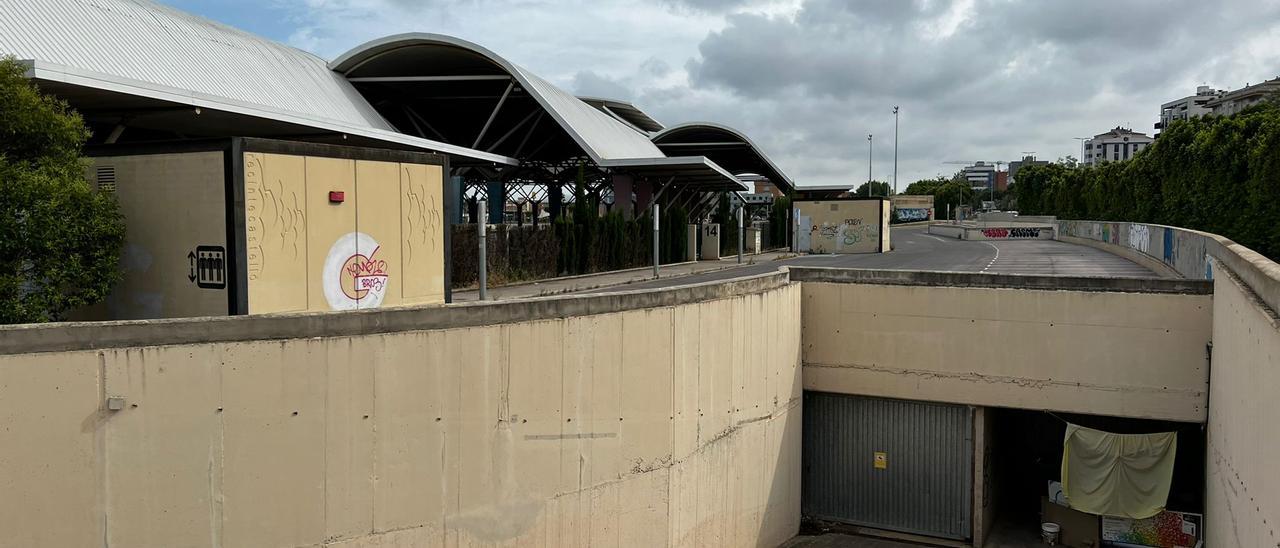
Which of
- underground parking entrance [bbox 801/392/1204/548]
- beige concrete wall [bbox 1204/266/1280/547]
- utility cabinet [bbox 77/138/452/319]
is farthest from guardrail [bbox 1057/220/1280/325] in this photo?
utility cabinet [bbox 77/138/452/319]

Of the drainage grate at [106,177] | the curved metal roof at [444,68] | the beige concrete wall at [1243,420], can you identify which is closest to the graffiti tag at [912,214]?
the curved metal roof at [444,68]

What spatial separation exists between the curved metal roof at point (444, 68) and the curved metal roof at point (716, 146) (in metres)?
20.0

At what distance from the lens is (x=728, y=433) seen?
15.3 metres

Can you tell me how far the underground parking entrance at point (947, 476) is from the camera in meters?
18.0

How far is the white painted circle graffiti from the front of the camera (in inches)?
563

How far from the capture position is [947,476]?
18.7 meters

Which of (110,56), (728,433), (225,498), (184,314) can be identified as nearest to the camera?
(225,498)

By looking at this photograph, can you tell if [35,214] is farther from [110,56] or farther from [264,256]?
[110,56]

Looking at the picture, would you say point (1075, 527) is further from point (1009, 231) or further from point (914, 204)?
point (914, 204)

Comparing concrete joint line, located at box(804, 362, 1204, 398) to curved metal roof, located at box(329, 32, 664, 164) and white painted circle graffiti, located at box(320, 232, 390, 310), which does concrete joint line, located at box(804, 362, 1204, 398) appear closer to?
white painted circle graffiti, located at box(320, 232, 390, 310)

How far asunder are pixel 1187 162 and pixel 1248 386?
51.1 meters

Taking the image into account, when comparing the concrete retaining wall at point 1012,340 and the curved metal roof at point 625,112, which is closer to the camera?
the concrete retaining wall at point 1012,340

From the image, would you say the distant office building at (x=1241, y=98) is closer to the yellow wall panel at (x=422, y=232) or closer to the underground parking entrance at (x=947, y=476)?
the underground parking entrance at (x=947, y=476)

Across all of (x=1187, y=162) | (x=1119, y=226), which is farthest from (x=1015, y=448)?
(x=1187, y=162)
